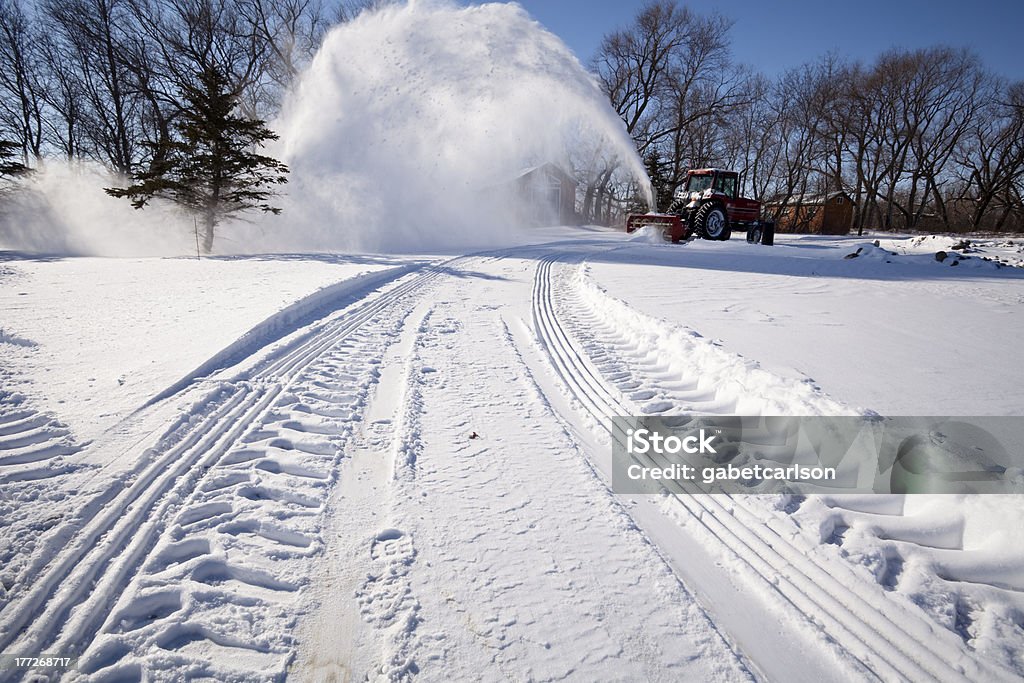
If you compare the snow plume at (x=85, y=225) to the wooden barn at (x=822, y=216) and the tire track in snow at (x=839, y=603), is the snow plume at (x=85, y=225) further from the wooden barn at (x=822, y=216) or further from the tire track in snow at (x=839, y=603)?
the wooden barn at (x=822, y=216)

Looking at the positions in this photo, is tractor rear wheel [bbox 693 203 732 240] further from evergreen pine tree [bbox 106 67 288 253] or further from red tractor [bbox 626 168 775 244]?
evergreen pine tree [bbox 106 67 288 253]

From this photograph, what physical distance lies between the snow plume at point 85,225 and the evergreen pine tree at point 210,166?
1486mm

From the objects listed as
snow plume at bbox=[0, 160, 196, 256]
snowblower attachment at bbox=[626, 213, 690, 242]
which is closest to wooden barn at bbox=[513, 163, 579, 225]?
snowblower attachment at bbox=[626, 213, 690, 242]

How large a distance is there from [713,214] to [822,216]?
18.0 meters

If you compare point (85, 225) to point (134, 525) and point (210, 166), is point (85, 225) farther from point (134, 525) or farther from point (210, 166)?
point (134, 525)

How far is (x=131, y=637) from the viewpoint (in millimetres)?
1557

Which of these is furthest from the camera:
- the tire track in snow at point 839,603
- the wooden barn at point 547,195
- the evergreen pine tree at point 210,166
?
the wooden barn at point 547,195

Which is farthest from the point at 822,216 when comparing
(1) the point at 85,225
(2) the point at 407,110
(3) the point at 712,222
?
(1) the point at 85,225

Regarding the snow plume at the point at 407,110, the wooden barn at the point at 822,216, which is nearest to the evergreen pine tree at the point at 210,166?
the snow plume at the point at 407,110

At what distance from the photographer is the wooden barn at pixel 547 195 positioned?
3406 centimetres

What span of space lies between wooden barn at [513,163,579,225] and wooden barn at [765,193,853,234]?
15592 millimetres

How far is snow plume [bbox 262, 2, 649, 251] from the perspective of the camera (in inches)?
583

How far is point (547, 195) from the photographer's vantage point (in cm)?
3625

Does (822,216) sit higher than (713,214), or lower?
higher
